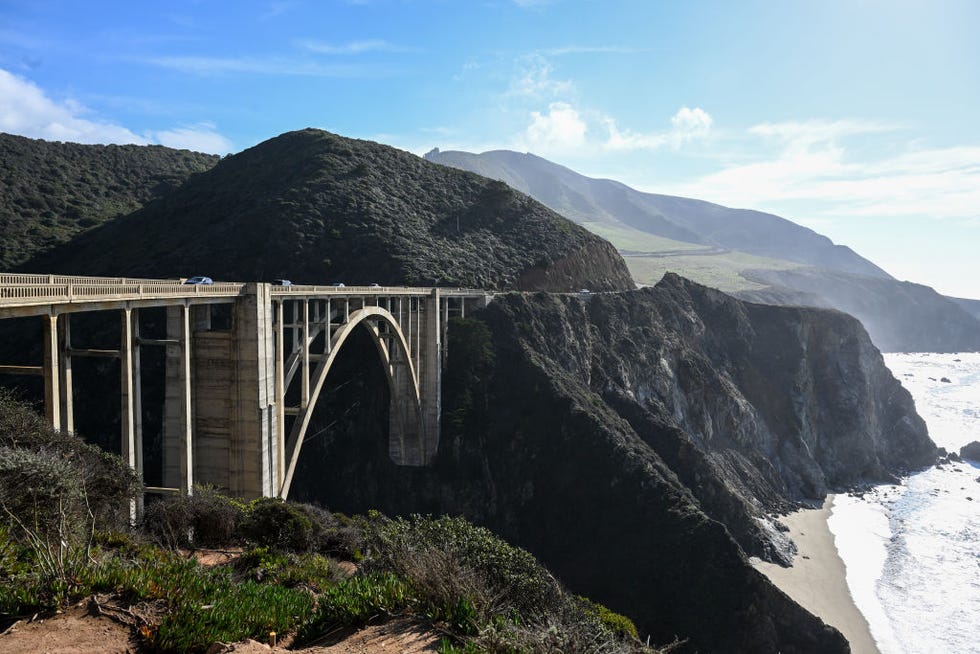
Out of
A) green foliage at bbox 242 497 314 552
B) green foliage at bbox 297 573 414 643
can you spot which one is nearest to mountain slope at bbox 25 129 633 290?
green foliage at bbox 242 497 314 552

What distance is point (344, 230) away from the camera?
6094cm

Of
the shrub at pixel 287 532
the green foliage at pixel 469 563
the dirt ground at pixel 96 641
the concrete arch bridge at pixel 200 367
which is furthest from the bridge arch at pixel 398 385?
the dirt ground at pixel 96 641

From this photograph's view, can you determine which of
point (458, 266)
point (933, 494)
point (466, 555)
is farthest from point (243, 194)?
point (933, 494)

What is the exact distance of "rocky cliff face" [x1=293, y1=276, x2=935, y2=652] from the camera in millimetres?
32938

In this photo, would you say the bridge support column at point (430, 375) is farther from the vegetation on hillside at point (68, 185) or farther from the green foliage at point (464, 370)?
the vegetation on hillside at point (68, 185)

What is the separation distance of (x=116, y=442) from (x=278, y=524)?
92.2ft

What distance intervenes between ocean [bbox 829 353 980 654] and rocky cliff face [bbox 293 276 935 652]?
166 inches

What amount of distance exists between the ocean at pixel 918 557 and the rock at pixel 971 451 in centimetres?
211

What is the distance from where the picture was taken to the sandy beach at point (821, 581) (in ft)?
109

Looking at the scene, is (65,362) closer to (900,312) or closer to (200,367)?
(200,367)

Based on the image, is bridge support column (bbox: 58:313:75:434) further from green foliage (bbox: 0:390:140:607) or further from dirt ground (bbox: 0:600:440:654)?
dirt ground (bbox: 0:600:440:654)

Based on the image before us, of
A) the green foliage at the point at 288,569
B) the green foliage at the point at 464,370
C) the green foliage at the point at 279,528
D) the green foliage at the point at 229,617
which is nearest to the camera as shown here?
the green foliage at the point at 229,617

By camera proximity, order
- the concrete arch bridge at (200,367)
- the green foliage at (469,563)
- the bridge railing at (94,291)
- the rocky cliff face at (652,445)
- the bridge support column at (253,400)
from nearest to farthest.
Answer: the green foliage at (469,563) < the bridge railing at (94,291) < the concrete arch bridge at (200,367) < the bridge support column at (253,400) < the rocky cliff face at (652,445)

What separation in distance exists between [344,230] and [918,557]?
2170 inches
